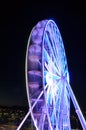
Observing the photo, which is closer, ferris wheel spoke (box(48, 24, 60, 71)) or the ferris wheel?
the ferris wheel

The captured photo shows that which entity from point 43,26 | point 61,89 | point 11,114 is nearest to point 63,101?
→ point 61,89

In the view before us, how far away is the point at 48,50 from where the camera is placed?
25406 mm

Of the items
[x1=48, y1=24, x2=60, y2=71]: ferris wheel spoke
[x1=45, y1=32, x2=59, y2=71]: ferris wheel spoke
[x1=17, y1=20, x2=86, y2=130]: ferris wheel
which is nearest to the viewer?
[x1=17, y1=20, x2=86, y2=130]: ferris wheel

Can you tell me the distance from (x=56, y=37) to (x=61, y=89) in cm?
307

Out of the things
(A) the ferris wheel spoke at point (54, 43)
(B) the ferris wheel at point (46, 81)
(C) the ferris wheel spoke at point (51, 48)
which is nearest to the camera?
(B) the ferris wheel at point (46, 81)

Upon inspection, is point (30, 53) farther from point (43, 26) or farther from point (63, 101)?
point (63, 101)

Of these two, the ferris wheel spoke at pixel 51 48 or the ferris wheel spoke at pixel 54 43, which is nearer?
the ferris wheel spoke at pixel 51 48

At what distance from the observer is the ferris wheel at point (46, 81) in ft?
77.9

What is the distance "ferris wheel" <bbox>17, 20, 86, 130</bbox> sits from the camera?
77.9 feet

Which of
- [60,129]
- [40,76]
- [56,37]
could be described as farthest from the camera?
[56,37]

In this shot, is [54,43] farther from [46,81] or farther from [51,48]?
[46,81]

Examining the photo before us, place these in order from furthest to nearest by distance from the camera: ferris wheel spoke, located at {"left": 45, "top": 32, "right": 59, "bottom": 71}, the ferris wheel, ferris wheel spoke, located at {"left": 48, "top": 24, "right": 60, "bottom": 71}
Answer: ferris wheel spoke, located at {"left": 48, "top": 24, "right": 60, "bottom": 71} → ferris wheel spoke, located at {"left": 45, "top": 32, "right": 59, "bottom": 71} → the ferris wheel

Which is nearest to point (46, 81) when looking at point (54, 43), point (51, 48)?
point (51, 48)

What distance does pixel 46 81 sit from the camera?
2409 centimetres
